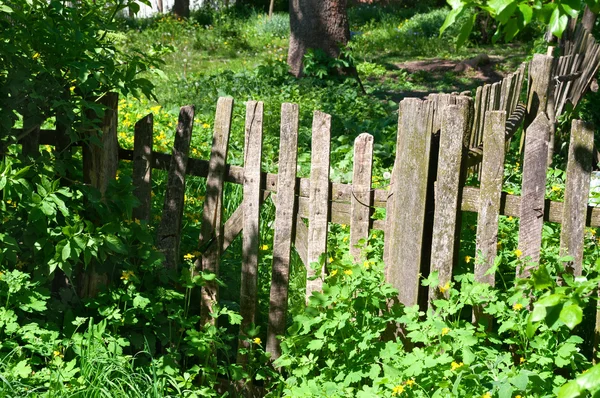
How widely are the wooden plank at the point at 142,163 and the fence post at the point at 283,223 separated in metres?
0.75

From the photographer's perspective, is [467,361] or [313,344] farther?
[313,344]

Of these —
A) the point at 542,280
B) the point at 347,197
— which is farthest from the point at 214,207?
the point at 542,280

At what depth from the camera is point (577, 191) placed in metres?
3.30

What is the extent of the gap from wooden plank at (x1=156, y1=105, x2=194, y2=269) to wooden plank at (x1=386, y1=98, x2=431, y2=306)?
1.15 meters

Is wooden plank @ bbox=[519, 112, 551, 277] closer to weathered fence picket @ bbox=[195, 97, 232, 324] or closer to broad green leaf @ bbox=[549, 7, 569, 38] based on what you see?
broad green leaf @ bbox=[549, 7, 569, 38]

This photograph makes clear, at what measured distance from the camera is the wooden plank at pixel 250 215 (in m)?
3.95

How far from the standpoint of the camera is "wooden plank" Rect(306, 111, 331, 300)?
3754mm

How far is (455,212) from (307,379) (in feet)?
3.54

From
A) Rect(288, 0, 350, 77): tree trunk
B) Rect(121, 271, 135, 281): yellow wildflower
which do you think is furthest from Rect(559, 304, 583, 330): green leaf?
Rect(288, 0, 350, 77): tree trunk

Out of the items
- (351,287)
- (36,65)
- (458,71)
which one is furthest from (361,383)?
(458,71)

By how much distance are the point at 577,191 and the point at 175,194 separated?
204 cm

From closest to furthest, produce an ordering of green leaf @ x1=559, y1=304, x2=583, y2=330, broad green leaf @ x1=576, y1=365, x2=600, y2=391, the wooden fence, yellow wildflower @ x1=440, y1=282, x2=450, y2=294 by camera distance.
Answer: broad green leaf @ x1=576, y1=365, x2=600, y2=391, green leaf @ x1=559, y1=304, x2=583, y2=330, the wooden fence, yellow wildflower @ x1=440, y1=282, x2=450, y2=294

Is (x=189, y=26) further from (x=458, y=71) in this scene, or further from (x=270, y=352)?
(x=270, y=352)

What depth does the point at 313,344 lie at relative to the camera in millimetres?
3590
